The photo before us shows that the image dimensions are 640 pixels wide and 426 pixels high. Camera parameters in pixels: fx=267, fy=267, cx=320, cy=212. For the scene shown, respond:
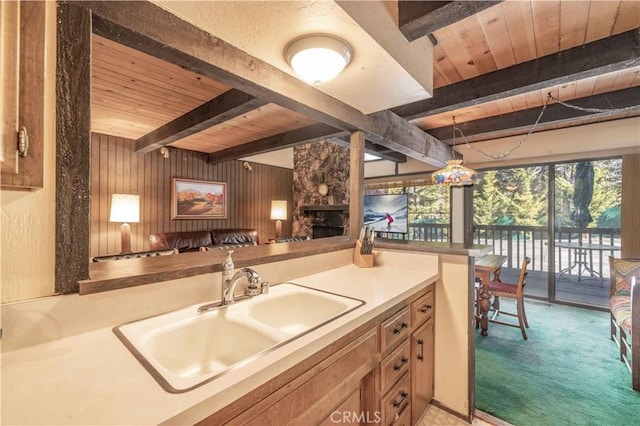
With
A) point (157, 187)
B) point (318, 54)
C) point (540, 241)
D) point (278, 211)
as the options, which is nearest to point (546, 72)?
point (318, 54)

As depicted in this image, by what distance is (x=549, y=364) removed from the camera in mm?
2314

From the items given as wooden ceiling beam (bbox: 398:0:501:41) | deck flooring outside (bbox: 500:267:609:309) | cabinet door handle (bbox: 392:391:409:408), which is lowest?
deck flooring outside (bbox: 500:267:609:309)

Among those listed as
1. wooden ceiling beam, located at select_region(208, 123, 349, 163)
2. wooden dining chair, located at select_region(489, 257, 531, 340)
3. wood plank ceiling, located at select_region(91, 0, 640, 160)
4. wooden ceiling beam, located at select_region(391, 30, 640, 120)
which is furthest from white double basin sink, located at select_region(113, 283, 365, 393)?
wooden dining chair, located at select_region(489, 257, 531, 340)

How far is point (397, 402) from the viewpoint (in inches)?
54.1

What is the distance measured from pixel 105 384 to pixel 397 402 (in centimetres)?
130

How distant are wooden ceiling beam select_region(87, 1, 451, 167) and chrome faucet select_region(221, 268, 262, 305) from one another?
990 millimetres

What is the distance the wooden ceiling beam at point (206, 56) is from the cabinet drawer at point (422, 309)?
1.38 m

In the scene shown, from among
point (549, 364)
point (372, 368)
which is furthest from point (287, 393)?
point (549, 364)

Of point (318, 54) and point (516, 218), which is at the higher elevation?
point (318, 54)

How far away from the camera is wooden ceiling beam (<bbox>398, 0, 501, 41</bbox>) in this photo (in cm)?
119

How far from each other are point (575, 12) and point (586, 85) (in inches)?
55.2

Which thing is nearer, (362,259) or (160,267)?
(160,267)

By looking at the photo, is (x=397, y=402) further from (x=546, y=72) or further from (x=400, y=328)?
(x=546, y=72)

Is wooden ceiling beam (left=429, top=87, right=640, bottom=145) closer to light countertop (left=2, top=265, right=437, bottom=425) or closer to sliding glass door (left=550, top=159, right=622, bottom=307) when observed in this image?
sliding glass door (left=550, top=159, right=622, bottom=307)
